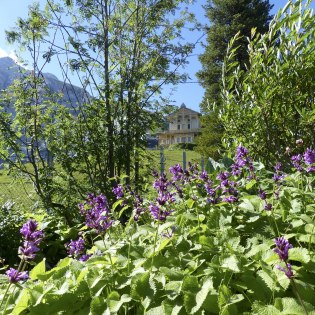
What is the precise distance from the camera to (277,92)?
3090 mm

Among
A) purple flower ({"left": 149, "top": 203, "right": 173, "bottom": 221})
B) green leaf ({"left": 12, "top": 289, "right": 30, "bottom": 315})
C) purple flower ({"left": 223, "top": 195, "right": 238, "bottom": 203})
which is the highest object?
purple flower ({"left": 223, "top": 195, "right": 238, "bottom": 203})

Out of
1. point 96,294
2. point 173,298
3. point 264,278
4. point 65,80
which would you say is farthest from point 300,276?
point 65,80

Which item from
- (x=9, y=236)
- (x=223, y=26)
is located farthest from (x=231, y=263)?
(x=223, y=26)

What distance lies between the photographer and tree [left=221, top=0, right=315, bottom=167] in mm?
2822

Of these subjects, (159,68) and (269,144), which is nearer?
(269,144)

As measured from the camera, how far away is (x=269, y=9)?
76.2 feet

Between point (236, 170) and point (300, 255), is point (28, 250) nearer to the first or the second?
point (300, 255)

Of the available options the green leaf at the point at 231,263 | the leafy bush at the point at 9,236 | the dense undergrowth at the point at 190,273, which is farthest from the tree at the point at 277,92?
the leafy bush at the point at 9,236

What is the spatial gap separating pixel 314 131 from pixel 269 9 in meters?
22.9

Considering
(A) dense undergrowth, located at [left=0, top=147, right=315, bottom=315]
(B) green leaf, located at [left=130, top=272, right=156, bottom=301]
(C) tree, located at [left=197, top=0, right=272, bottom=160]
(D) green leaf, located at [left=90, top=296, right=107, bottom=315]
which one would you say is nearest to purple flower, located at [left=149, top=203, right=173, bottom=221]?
(A) dense undergrowth, located at [left=0, top=147, right=315, bottom=315]

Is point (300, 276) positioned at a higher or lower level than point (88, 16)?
lower

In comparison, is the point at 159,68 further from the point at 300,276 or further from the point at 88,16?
the point at 300,276

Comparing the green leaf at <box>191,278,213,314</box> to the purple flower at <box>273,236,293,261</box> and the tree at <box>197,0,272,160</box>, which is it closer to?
the purple flower at <box>273,236,293,261</box>

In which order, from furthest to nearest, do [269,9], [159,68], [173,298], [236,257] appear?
[269,9], [159,68], [236,257], [173,298]
